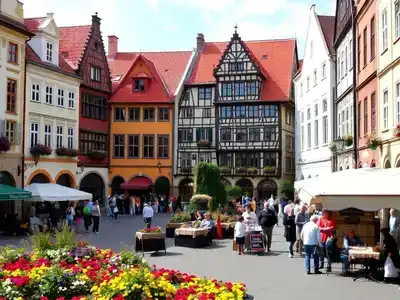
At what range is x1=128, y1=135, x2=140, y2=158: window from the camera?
50.4 metres

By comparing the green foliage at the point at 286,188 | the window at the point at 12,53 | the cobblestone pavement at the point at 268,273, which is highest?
the window at the point at 12,53

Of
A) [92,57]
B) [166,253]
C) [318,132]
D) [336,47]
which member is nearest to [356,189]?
[166,253]

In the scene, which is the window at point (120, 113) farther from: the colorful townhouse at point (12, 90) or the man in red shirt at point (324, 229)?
the man in red shirt at point (324, 229)

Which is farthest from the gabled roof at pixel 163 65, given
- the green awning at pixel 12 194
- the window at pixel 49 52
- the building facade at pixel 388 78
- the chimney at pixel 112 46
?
the building facade at pixel 388 78

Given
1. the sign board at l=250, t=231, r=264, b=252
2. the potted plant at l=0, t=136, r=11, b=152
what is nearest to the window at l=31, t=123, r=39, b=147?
the potted plant at l=0, t=136, r=11, b=152

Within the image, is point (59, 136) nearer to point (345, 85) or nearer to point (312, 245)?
point (345, 85)

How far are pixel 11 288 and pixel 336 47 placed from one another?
28.9m

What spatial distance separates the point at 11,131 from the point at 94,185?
1473 cm

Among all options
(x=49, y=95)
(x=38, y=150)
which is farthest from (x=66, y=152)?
(x=49, y=95)

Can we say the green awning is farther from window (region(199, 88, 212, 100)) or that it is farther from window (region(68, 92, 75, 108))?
window (region(199, 88, 212, 100))

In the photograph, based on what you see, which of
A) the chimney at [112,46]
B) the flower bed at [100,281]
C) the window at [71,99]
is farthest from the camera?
the chimney at [112,46]

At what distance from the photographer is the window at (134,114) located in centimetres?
5034

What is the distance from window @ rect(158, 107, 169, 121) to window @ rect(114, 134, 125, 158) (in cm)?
374

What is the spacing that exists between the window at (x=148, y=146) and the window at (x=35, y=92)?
52.3 feet
